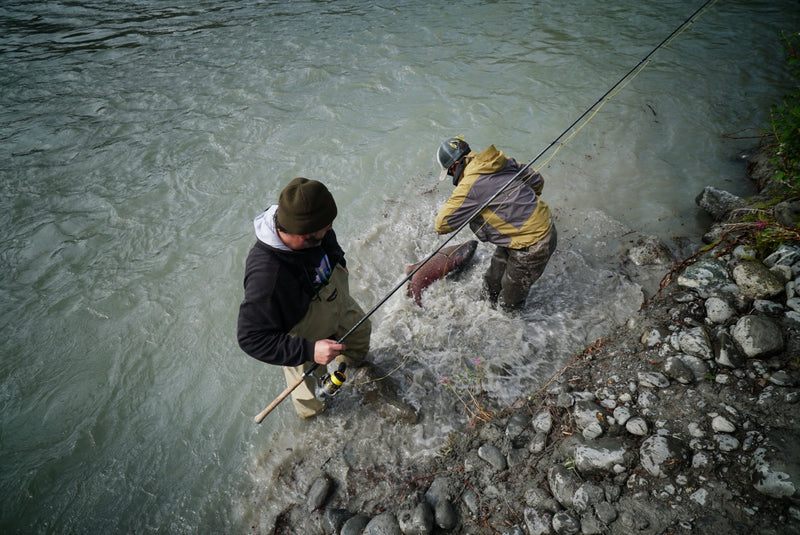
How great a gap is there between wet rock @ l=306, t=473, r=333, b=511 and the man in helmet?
2828mm

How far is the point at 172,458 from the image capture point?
433 cm

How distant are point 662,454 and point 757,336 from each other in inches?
54.2

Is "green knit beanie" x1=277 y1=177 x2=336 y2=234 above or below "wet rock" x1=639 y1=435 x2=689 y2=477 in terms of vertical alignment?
above

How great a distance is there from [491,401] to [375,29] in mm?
12553

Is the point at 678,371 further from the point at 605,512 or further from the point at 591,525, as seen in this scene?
the point at 591,525

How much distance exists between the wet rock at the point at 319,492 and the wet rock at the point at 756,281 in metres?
4.33

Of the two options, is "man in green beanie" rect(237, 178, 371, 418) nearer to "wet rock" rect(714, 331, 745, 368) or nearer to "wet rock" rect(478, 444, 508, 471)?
"wet rock" rect(478, 444, 508, 471)

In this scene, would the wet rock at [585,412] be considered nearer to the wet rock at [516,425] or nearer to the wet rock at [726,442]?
the wet rock at [516,425]

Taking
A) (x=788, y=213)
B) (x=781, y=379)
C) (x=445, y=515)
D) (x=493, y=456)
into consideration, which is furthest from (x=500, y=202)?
(x=788, y=213)

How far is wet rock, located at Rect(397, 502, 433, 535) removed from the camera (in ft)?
10.1

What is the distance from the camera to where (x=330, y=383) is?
3.68 metres

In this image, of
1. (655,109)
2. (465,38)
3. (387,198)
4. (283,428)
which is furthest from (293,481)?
(465,38)

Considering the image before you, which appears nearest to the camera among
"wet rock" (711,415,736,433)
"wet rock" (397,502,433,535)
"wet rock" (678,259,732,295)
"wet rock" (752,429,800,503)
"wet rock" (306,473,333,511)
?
"wet rock" (752,429,800,503)

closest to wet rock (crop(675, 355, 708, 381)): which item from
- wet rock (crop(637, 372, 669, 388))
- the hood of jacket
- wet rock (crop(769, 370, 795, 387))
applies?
wet rock (crop(637, 372, 669, 388))
